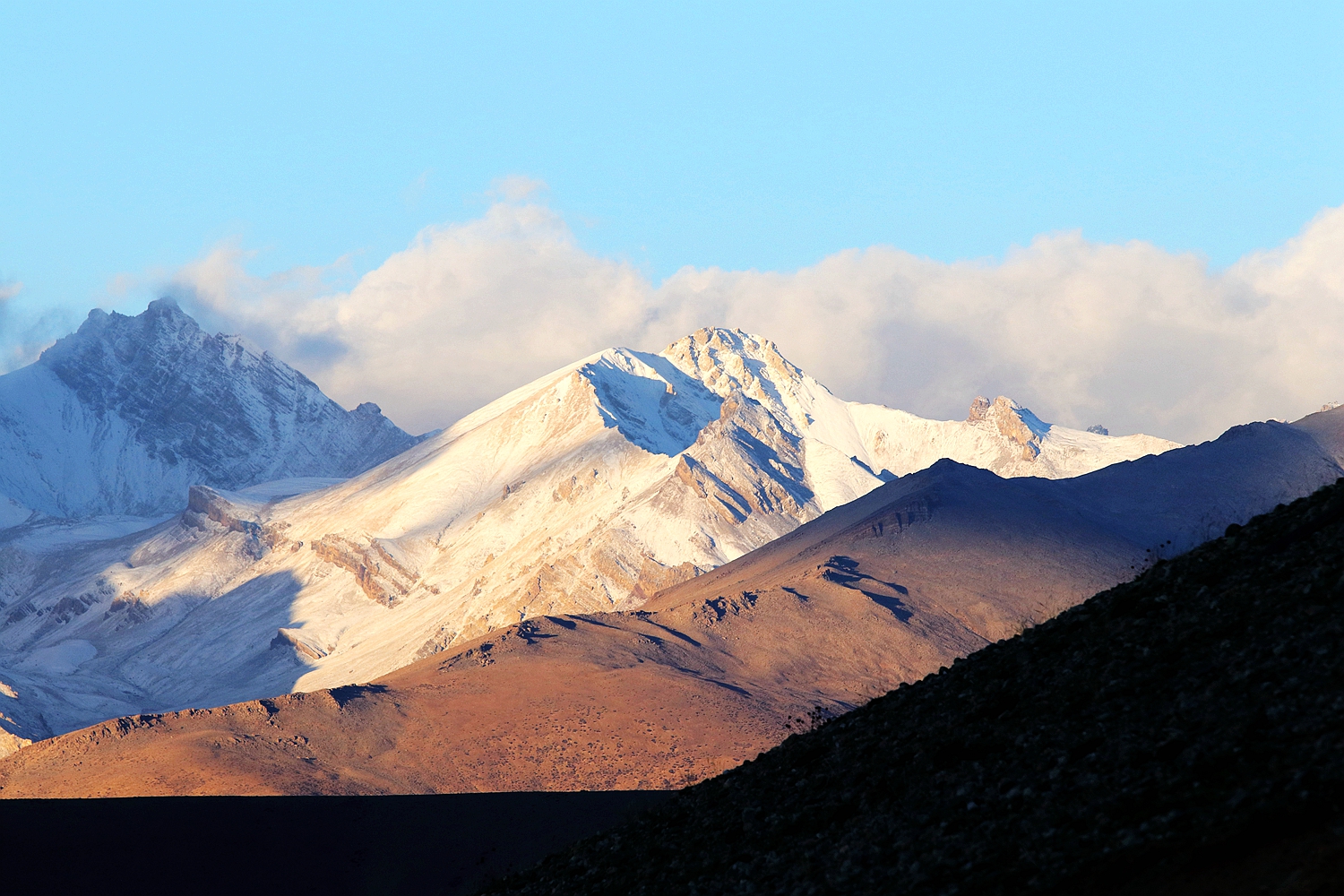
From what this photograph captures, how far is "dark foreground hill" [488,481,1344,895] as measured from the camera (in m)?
16.3

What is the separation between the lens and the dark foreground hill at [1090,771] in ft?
53.4

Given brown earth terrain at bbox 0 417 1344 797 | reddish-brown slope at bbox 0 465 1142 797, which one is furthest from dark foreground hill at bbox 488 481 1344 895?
reddish-brown slope at bbox 0 465 1142 797

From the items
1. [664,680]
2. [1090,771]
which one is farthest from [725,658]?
[1090,771]

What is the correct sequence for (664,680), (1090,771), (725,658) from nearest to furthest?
(1090,771) → (664,680) → (725,658)

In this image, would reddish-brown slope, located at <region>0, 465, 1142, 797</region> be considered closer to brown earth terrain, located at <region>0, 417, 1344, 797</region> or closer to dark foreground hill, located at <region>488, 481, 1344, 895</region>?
brown earth terrain, located at <region>0, 417, 1344, 797</region>

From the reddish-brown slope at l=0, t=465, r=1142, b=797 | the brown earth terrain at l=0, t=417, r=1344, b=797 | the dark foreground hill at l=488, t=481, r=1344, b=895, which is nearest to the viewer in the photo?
the dark foreground hill at l=488, t=481, r=1344, b=895

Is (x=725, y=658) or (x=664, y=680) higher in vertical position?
(x=664, y=680)

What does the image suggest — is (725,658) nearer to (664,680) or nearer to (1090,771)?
(664,680)

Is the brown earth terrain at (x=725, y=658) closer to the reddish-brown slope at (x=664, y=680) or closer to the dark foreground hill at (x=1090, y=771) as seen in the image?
the reddish-brown slope at (x=664, y=680)

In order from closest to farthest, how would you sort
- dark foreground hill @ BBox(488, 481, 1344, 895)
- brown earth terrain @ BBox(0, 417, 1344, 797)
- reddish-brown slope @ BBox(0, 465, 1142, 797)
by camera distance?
dark foreground hill @ BBox(488, 481, 1344, 895) → reddish-brown slope @ BBox(0, 465, 1142, 797) → brown earth terrain @ BBox(0, 417, 1344, 797)

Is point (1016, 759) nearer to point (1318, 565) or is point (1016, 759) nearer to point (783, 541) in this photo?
point (1318, 565)

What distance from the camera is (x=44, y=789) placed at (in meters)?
93.7

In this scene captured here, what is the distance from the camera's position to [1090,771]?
1956 cm

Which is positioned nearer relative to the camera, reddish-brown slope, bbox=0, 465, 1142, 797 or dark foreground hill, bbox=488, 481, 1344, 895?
dark foreground hill, bbox=488, 481, 1344, 895
